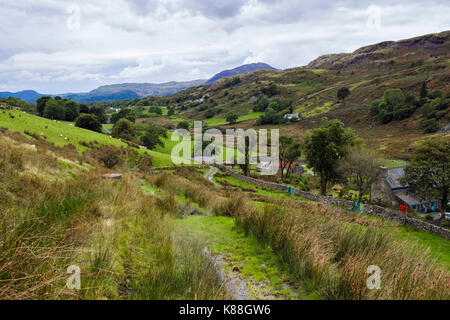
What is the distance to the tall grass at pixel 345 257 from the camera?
3.30 metres

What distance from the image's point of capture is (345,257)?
432cm

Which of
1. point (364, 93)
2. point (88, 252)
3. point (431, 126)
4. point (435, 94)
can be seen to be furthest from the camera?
point (364, 93)

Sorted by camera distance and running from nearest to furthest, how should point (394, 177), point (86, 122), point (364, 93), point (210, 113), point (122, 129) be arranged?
point (394, 177), point (86, 122), point (122, 129), point (364, 93), point (210, 113)

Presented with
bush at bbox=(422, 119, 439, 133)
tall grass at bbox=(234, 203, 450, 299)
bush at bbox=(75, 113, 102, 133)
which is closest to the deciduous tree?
tall grass at bbox=(234, 203, 450, 299)

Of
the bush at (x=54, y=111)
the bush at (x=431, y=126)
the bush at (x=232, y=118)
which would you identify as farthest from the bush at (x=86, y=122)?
the bush at (x=431, y=126)

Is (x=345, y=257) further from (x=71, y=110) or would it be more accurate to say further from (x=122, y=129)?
(x=71, y=110)

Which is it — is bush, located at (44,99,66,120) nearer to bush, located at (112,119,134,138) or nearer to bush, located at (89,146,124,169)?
bush, located at (112,119,134,138)

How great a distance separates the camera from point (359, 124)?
96125mm

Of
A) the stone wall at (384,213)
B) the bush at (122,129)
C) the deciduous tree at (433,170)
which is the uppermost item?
the bush at (122,129)

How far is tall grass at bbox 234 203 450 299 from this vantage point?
3.30 m

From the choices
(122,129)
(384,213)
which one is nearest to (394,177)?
(384,213)

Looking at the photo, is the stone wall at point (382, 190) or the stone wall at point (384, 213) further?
the stone wall at point (382, 190)

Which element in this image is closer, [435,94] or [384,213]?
[384,213]

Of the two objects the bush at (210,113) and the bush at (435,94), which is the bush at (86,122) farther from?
the bush at (435,94)
